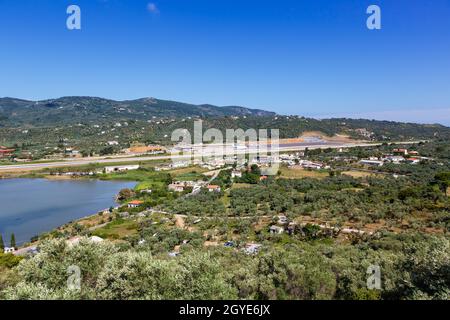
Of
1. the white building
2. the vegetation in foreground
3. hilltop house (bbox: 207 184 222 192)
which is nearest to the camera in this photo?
the vegetation in foreground

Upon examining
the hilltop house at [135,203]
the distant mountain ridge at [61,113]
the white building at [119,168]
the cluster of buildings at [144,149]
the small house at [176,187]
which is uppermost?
the distant mountain ridge at [61,113]

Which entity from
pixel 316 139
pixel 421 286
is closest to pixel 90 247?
pixel 421 286

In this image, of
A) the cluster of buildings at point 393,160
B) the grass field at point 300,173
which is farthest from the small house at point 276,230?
the cluster of buildings at point 393,160

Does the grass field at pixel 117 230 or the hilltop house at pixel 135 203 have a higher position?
the hilltop house at pixel 135 203

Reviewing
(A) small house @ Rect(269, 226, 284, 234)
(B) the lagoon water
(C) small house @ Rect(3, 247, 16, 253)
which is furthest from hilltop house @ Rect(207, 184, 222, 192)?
(C) small house @ Rect(3, 247, 16, 253)

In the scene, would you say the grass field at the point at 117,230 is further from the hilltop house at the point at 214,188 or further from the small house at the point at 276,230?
the hilltop house at the point at 214,188

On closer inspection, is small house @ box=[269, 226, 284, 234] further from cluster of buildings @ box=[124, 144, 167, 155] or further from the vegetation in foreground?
cluster of buildings @ box=[124, 144, 167, 155]

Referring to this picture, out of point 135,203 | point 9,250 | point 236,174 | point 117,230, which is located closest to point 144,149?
point 236,174

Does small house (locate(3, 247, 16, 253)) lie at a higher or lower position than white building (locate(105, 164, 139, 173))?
lower

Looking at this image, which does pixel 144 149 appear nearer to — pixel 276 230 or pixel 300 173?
pixel 300 173

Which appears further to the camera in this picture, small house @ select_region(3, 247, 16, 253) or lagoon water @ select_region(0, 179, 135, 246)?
lagoon water @ select_region(0, 179, 135, 246)
